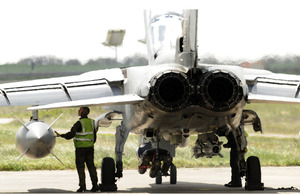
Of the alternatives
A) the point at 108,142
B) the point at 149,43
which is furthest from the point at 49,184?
the point at 108,142

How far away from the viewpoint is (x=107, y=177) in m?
13.4

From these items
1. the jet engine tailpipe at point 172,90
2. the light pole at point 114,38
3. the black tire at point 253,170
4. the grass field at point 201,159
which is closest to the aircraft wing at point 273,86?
the black tire at point 253,170

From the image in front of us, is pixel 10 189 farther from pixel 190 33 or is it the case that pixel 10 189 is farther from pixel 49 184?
pixel 190 33

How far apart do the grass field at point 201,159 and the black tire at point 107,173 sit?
845 centimetres

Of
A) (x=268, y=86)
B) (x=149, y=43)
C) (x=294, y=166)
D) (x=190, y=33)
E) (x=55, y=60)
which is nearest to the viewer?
(x=190, y=33)

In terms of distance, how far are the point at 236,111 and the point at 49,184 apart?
6.04 m

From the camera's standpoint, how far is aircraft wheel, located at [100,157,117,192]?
43.8ft

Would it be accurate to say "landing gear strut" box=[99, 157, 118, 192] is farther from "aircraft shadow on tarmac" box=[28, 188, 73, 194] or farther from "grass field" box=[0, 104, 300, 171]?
"grass field" box=[0, 104, 300, 171]

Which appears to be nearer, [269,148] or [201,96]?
[201,96]

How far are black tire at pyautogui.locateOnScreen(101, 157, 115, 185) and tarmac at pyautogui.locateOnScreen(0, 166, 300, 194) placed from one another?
1.28ft

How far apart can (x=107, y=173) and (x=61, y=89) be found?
1.92 m

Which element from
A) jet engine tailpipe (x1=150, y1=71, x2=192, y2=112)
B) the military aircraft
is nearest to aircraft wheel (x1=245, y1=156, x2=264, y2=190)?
the military aircraft

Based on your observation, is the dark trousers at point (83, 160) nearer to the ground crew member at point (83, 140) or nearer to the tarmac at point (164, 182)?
the ground crew member at point (83, 140)

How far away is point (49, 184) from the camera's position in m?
15.9
